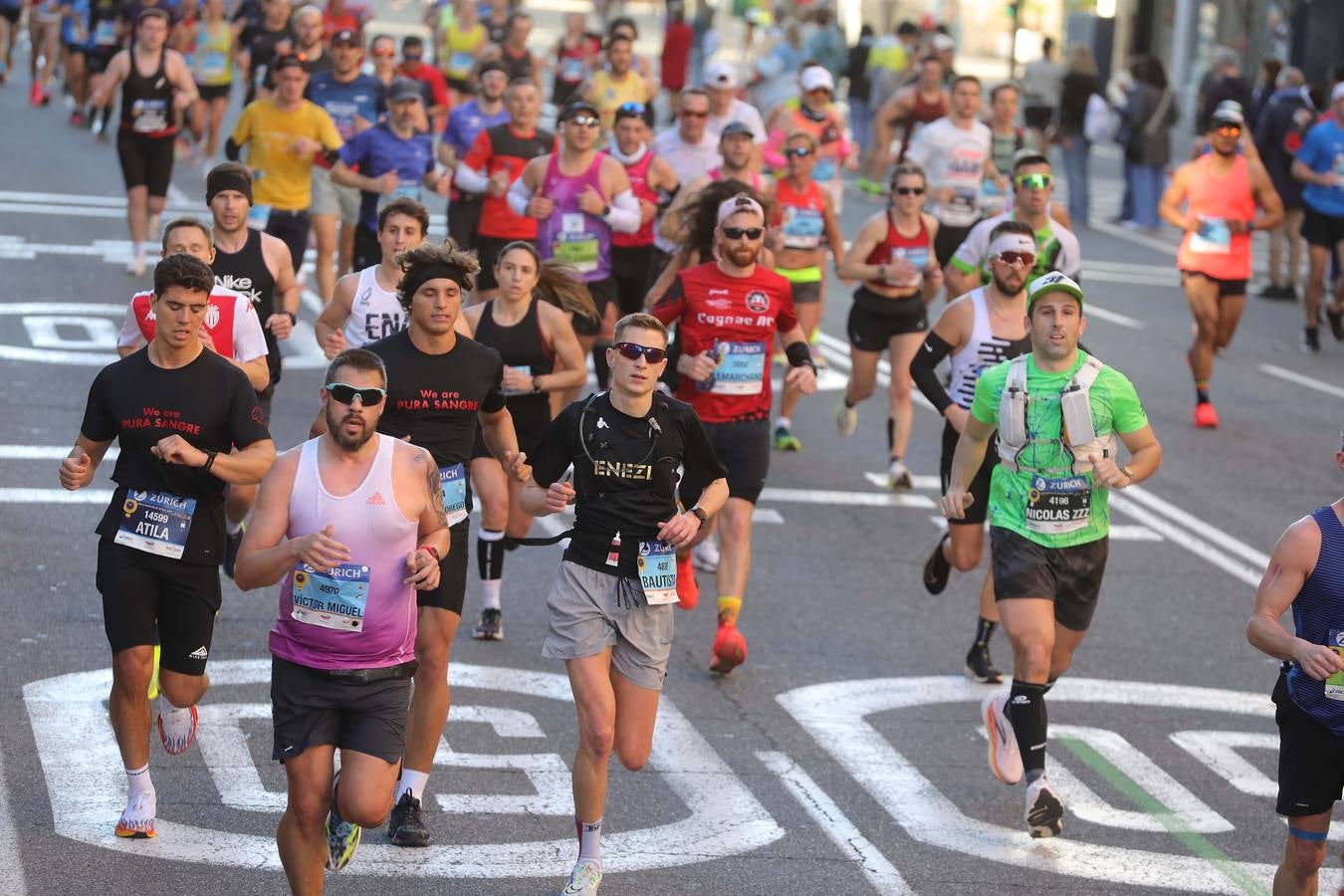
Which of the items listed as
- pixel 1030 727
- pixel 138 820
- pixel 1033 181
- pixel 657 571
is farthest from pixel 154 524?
pixel 1033 181

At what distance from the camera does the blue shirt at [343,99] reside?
660 inches

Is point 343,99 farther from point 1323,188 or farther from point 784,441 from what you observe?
point 1323,188

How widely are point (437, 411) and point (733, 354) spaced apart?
2.22 meters

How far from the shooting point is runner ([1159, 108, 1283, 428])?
15.7 meters

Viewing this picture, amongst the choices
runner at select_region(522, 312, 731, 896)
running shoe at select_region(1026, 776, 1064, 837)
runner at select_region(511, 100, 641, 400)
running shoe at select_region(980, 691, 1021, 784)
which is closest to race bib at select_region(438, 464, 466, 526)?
runner at select_region(522, 312, 731, 896)

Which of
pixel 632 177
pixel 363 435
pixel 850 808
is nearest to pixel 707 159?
pixel 632 177

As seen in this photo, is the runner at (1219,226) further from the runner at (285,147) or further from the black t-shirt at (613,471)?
the black t-shirt at (613,471)

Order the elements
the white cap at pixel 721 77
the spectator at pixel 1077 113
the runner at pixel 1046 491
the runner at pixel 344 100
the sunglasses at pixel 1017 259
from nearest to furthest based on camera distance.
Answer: the runner at pixel 1046 491
the sunglasses at pixel 1017 259
the runner at pixel 344 100
the white cap at pixel 721 77
the spectator at pixel 1077 113

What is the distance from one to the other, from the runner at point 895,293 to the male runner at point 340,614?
6.76m

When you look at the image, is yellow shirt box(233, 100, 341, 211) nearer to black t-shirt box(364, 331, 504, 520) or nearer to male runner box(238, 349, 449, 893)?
black t-shirt box(364, 331, 504, 520)

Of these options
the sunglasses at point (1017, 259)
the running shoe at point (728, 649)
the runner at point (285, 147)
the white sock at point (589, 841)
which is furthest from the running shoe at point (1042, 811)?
the runner at point (285, 147)

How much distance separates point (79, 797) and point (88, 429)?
1.38m

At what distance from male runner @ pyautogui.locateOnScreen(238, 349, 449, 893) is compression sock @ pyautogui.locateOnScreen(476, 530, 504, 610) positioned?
10.9ft

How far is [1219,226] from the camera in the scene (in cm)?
1567
